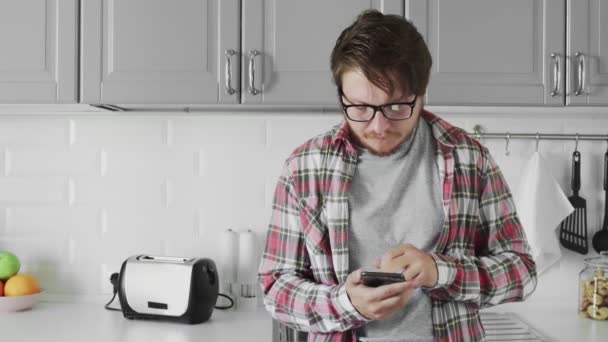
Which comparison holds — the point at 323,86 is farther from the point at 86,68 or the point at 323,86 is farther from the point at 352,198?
the point at 86,68

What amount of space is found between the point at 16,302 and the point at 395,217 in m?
1.39

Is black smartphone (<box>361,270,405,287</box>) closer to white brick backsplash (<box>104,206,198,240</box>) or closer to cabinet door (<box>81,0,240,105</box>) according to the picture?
cabinet door (<box>81,0,240,105</box>)

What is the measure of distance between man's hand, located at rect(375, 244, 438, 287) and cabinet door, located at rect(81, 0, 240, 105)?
85 cm

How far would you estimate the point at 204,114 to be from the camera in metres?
2.21

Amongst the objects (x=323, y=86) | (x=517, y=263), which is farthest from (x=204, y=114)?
(x=517, y=263)

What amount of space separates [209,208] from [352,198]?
1003mm

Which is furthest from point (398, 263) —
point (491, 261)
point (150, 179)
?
point (150, 179)

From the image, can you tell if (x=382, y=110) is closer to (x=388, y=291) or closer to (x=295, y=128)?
(x=388, y=291)

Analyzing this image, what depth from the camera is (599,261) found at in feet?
6.57

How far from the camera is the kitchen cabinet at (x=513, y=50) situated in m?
1.82

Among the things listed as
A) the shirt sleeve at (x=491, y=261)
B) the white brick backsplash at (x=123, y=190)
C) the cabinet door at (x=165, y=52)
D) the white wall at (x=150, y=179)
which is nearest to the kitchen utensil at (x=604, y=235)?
the white wall at (x=150, y=179)

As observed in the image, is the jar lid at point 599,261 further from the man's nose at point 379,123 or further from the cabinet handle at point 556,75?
the man's nose at point 379,123

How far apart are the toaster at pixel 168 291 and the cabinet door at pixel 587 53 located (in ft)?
4.08

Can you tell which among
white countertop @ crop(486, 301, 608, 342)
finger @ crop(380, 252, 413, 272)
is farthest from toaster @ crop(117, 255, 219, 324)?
white countertop @ crop(486, 301, 608, 342)
